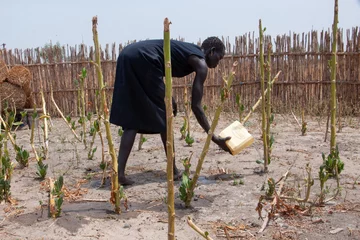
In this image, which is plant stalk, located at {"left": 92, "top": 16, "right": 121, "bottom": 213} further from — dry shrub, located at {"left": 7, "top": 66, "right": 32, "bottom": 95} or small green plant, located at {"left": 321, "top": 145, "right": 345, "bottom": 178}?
dry shrub, located at {"left": 7, "top": 66, "right": 32, "bottom": 95}

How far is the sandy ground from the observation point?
9.37 feet

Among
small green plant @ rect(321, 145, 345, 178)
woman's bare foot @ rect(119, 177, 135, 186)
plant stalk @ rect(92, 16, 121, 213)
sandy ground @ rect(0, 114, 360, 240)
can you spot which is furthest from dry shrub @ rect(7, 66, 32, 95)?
small green plant @ rect(321, 145, 345, 178)

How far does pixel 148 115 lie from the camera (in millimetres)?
3898

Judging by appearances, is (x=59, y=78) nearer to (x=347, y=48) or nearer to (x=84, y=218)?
(x=347, y=48)

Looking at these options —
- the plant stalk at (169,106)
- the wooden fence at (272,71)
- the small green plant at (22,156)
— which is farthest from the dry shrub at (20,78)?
the plant stalk at (169,106)

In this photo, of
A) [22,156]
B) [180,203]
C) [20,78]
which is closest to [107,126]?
[180,203]

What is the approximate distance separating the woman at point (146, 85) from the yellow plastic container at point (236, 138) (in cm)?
6

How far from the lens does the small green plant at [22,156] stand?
4422 mm

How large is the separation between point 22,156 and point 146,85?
1.58 m

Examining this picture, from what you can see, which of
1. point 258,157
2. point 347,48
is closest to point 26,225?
point 258,157

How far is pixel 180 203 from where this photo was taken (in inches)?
134

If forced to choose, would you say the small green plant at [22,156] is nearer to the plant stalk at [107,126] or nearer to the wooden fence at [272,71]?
the plant stalk at [107,126]

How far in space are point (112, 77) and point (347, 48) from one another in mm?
4979

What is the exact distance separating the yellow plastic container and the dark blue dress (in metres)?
0.58
